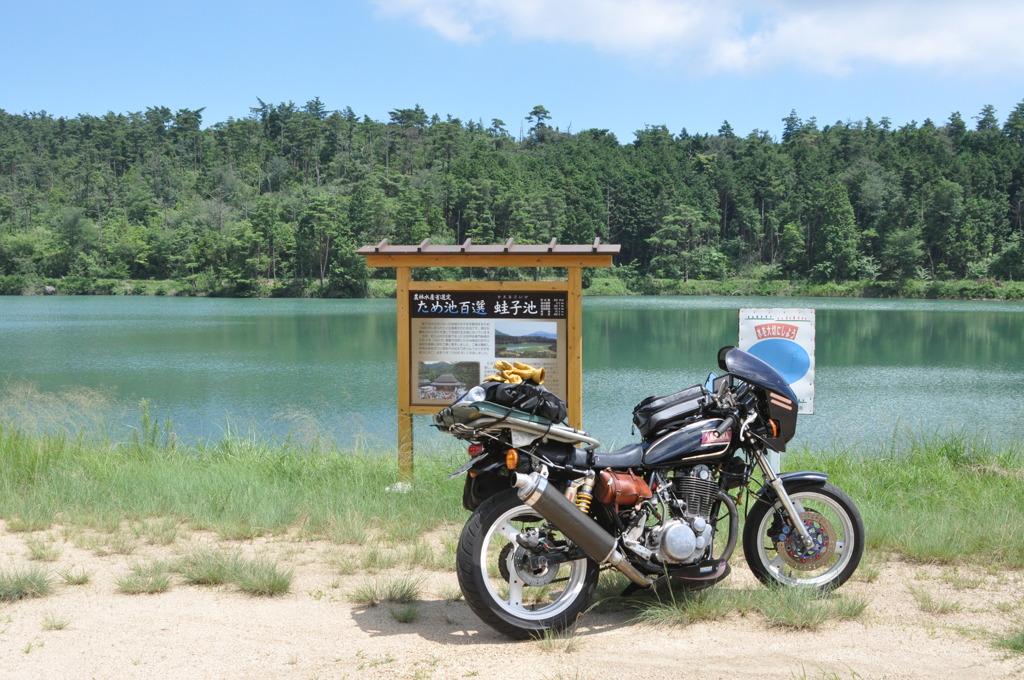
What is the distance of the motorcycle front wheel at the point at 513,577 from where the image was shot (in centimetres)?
299

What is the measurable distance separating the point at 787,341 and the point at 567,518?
2285 millimetres

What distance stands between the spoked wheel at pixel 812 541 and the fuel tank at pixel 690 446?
0.40 metres

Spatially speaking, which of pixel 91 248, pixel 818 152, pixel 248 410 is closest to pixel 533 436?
pixel 248 410

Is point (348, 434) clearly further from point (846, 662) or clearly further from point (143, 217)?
point (143, 217)

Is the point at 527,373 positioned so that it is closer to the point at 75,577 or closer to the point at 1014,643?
the point at 1014,643

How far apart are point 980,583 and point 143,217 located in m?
86.4

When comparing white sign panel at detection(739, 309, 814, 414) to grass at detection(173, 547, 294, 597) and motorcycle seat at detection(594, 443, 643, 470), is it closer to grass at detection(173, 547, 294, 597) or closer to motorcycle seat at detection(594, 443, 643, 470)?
motorcycle seat at detection(594, 443, 643, 470)

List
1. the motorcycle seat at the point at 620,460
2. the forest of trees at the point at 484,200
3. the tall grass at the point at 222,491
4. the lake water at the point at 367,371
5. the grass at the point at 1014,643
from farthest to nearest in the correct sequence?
the forest of trees at the point at 484,200
the lake water at the point at 367,371
the tall grass at the point at 222,491
the motorcycle seat at the point at 620,460
the grass at the point at 1014,643

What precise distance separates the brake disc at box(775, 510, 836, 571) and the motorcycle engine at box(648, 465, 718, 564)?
42 centimetres

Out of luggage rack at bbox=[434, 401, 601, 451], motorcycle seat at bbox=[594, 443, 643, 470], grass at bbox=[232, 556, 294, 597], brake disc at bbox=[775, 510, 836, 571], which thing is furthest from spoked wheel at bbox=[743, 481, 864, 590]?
grass at bbox=[232, 556, 294, 597]

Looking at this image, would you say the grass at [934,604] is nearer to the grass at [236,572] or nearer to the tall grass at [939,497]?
the tall grass at [939,497]

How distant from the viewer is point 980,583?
144 inches

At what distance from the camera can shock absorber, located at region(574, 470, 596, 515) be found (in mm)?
3172

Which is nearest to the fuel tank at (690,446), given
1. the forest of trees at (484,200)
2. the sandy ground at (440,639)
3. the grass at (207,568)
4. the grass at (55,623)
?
the sandy ground at (440,639)
